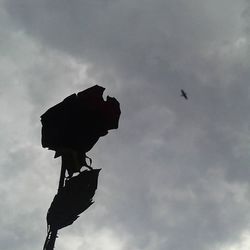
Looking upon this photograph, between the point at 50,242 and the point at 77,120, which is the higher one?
the point at 77,120

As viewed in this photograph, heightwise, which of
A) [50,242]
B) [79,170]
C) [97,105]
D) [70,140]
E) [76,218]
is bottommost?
[50,242]

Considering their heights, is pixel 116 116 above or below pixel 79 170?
above

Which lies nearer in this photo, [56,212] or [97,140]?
[56,212]

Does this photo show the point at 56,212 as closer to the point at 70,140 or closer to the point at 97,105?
the point at 70,140

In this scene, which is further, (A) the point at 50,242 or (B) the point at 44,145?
(B) the point at 44,145

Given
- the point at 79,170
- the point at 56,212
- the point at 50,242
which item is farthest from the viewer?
the point at 79,170

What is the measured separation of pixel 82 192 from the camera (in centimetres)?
367

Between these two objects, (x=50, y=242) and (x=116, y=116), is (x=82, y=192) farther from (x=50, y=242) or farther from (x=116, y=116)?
(x=116, y=116)

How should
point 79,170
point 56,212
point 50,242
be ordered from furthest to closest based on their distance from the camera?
point 79,170 → point 56,212 → point 50,242

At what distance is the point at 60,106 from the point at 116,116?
0.62 m

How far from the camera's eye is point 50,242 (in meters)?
3.36

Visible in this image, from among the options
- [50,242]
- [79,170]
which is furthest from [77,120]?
[50,242]

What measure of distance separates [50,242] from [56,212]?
311 millimetres

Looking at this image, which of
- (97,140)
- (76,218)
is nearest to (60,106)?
(97,140)
